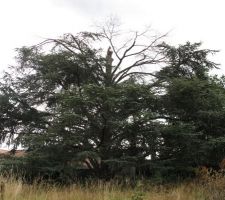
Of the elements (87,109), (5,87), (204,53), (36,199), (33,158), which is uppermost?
(204,53)

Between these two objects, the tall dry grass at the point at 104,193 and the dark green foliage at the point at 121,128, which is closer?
the tall dry grass at the point at 104,193

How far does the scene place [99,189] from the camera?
34.6 feet

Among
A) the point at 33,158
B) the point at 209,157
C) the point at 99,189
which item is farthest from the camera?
the point at 209,157

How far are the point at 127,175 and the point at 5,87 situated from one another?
6.90 m

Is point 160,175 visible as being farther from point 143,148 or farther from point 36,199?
point 36,199

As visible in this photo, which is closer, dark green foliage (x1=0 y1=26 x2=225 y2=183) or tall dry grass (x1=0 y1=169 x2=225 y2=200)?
tall dry grass (x1=0 y1=169 x2=225 y2=200)

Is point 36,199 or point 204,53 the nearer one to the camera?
point 36,199

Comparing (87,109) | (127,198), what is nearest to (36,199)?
(127,198)

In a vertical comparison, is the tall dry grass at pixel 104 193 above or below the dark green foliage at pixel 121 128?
below

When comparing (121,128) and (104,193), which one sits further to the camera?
(121,128)

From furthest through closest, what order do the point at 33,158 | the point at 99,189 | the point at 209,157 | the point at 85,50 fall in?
the point at 85,50, the point at 209,157, the point at 33,158, the point at 99,189

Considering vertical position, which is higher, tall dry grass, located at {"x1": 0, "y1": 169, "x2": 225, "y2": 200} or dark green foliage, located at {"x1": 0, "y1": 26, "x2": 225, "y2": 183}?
dark green foliage, located at {"x1": 0, "y1": 26, "x2": 225, "y2": 183}

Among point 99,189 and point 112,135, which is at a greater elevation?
point 112,135

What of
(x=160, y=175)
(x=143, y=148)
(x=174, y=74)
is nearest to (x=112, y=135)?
(x=143, y=148)
